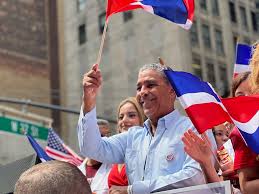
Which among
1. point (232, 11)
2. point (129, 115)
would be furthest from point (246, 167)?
point (232, 11)

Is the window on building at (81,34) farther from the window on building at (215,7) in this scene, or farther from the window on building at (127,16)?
the window on building at (215,7)

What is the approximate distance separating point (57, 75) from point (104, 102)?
3.65 meters

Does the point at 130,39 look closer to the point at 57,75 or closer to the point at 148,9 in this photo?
the point at 57,75

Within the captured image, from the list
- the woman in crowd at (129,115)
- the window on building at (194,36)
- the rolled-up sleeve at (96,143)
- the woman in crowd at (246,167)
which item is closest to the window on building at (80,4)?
the window on building at (194,36)

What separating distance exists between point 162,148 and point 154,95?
38 centimetres

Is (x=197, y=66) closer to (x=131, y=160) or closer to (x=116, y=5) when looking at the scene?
(x=116, y=5)

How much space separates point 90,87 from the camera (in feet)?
12.8

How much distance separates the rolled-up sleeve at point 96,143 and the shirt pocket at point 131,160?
4.5 inches

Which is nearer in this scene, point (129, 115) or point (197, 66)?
point (129, 115)

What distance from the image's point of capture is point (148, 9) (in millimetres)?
4359

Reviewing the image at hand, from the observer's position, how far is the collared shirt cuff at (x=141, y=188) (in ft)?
11.6

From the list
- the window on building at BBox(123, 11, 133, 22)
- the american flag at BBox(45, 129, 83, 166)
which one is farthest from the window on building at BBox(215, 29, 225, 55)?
the american flag at BBox(45, 129, 83, 166)

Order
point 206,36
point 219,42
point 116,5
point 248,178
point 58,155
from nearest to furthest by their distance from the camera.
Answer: point 248,178 → point 116,5 → point 58,155 → point 206,36 → point 219,42

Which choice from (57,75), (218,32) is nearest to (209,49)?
(218,32)
